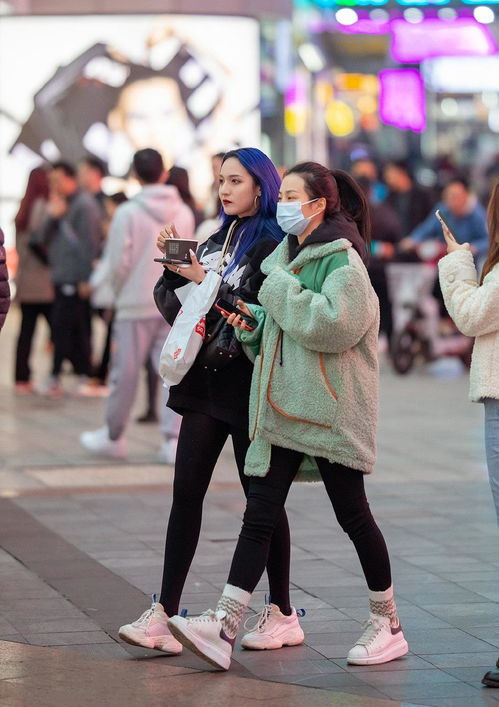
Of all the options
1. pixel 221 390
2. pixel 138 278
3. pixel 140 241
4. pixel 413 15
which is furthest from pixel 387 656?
pixel 413 15

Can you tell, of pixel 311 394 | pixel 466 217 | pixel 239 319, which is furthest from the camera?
pixel 466 217

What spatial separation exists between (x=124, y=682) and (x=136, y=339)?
4955mm

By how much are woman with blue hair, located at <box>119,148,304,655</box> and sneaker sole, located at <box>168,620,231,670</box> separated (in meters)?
0.26

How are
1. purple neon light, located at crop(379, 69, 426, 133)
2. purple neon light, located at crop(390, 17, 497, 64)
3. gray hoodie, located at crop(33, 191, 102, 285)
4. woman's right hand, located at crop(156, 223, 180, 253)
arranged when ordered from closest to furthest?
woman's right hand, located at crop(156, 223, 180, 253), gray hoodie, located at crop(33, 191, 102, 285), purple neon light, located at crop(390, 17, 497, 64), purple neon light, located at crop(379, 69, 426, 133)

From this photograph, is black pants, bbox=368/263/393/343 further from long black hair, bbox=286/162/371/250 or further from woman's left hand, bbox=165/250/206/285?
woman's left hand, bbox=165/250/206/285

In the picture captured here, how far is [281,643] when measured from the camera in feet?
17.7

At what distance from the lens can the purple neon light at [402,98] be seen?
36562 mm

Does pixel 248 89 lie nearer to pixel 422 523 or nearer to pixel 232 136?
pixel 232 136

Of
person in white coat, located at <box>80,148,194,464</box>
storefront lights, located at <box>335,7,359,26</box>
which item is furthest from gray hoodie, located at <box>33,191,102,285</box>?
storefront lights, located at <box>335,7,359,26</box>

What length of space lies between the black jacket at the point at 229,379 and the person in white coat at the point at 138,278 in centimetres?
424

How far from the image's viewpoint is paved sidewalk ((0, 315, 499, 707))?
16.0 feet

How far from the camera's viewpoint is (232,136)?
800 inches

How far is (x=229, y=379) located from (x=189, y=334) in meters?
0.24

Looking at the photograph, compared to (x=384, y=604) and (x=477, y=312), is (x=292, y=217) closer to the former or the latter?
(x=477, y=312)
